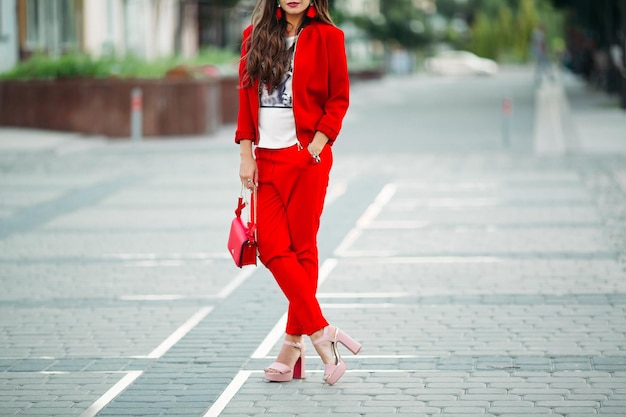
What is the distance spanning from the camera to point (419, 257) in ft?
34.4

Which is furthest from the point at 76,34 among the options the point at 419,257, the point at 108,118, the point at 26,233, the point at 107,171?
the point at 419,257

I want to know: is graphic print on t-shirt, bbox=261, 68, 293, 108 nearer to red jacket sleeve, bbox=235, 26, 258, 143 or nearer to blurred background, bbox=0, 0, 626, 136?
red jacket sleeve, bbox=235, 26, 258, 143

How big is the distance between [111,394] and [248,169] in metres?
1.21

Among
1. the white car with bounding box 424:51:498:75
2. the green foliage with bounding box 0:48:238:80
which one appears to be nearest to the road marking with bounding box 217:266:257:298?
the green foliage with bounding box 0:48:238:80

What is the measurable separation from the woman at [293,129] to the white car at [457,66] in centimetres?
7041

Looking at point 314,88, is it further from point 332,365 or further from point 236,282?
point 236,282

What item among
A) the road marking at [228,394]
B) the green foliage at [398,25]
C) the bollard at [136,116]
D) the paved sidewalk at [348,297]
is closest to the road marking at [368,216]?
the paved sidewalk at [348,297]

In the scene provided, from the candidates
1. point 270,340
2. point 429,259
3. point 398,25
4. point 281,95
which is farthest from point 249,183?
point 398,25

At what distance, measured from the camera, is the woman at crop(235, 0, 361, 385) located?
6.16 meters

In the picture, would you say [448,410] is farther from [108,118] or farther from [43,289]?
[108,118]

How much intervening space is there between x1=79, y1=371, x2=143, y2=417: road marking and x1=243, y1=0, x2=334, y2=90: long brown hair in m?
1.53

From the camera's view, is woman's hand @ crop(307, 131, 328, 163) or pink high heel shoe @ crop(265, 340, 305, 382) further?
pink high heel shoe @ crop(265, 340, 305, 382)

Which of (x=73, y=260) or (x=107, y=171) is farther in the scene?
(x=107, y=171)

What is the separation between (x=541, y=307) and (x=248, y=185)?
9.10ft
